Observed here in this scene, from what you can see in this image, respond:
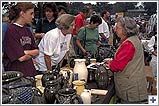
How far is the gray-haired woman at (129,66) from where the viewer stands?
190cm

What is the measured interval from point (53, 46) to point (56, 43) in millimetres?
28

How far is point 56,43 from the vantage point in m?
2.10

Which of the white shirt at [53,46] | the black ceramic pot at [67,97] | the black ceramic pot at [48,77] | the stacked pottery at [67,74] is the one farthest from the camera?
the white shirt at [53,46]

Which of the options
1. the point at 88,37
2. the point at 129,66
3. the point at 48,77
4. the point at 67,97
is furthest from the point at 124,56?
the point at 88,37

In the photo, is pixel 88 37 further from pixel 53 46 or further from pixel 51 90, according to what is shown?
pixel 51 90

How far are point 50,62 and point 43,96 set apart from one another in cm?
64

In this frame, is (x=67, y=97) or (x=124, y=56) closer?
(x=67, y=97)

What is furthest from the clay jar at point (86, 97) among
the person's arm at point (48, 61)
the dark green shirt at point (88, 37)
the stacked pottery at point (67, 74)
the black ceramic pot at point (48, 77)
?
the dark green shirt at point (88, 37)

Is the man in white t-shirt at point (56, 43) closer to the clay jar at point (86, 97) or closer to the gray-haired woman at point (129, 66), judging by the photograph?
the gray-haired woman at point (129, 66)

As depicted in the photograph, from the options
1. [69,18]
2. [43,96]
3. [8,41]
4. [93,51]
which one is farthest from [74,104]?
[93,51]

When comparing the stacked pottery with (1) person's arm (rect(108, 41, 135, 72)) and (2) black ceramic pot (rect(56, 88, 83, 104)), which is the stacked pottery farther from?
(2) black ceramic pot (rect(56, 88, 83, 104))

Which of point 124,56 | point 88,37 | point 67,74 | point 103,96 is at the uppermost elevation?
point 88,37

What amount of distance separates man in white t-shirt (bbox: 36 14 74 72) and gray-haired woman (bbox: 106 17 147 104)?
35 centimetres

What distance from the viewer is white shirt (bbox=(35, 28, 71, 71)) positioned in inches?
82.5
